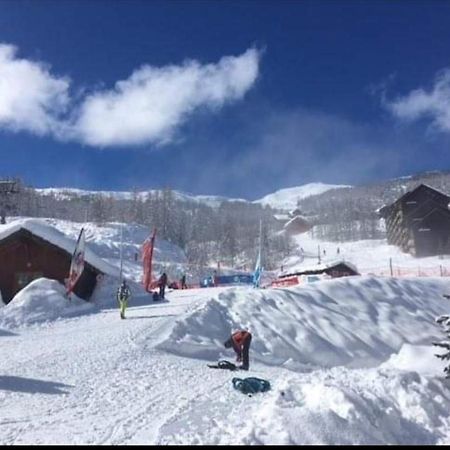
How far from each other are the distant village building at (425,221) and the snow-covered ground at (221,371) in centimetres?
4169

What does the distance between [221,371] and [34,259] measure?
64.5 ft

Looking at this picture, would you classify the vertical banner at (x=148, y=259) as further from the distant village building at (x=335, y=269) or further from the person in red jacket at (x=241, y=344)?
the distant village building at (x=335, y=269)

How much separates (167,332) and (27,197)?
114083 millimetres

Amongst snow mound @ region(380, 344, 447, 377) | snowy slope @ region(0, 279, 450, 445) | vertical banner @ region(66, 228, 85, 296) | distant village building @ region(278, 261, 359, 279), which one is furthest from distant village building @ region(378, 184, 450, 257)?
vertical banner @ region(66, 228, 85, 296)

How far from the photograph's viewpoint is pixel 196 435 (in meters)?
8.43

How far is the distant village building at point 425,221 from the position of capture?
2763 inches

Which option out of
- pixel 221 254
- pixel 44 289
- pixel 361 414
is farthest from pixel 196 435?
pixel 221 254

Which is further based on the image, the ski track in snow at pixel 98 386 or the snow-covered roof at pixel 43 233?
the snow-covered roof at pixel 43 233

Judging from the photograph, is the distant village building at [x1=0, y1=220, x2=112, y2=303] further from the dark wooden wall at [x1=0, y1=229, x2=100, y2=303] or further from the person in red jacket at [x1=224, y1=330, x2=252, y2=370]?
the person in red jacket at [x1=224, y1=330, x2=252, y2=370]

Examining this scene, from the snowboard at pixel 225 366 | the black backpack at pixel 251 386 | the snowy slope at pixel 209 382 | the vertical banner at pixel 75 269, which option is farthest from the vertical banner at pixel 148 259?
the black backpack at pixel 251 386

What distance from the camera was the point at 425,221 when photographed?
7069cm

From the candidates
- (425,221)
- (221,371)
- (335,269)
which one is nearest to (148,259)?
(221,371)

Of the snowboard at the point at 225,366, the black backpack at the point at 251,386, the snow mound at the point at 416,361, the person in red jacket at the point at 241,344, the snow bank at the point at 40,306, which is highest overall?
the snow bank at the point at 40,306

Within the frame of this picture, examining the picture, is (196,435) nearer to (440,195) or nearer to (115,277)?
(115,277)
